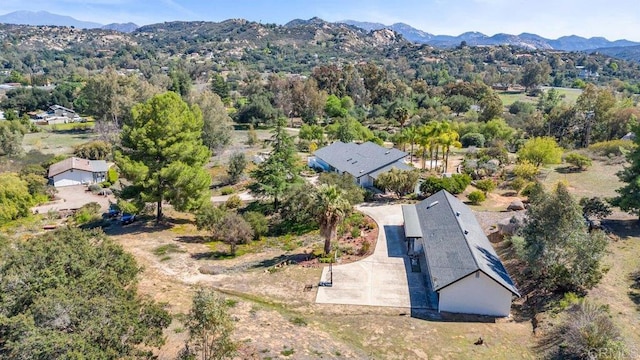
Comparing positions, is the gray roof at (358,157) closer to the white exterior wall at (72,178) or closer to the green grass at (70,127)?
the white exterior wall at (72,178)

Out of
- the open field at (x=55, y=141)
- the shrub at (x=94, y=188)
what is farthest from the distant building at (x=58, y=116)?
the shrub at (x=94, y=188)

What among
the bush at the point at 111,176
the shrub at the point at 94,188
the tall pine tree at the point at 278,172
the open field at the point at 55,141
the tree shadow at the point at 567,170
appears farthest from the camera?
the open field at the point at 55,141

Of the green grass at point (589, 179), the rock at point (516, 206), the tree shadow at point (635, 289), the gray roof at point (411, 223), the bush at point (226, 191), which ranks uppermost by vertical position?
the gray roof at point (411, 223)

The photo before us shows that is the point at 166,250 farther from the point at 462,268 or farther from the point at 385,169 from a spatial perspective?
the point at 385,169

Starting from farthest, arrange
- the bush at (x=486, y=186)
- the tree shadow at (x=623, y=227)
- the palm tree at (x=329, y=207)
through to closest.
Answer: the bush at (x=486, y=186), the tree shadow at (x=623, y=227), the palm tree at (x=329, y=207)

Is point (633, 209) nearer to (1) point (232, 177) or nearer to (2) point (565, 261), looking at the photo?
(2) point (565, 261)

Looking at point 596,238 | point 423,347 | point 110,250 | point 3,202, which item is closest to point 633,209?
point 596,238
